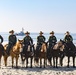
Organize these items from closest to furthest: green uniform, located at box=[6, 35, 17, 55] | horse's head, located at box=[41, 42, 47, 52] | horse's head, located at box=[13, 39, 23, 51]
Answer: horse's head, located at box=[13, 39, 23, 51] < horse's head, located at box=[41, 42, 47, 52] < green uniform, located at box=[6, 35, 17, 55]

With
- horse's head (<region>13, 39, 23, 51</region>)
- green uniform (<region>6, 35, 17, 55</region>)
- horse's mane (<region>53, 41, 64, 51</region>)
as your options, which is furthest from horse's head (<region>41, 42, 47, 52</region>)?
green uniform (<region>6, 35, 17, 55</region>)

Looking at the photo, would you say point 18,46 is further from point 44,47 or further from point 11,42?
point 44,47

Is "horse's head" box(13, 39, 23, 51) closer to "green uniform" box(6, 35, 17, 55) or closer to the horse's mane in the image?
"green uniform" box(6, 35, 17, 55)

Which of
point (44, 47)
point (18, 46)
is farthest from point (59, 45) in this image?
point (18, 46)

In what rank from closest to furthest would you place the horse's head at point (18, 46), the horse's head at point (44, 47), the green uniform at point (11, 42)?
the horse's head at point (18, 46) < the horse's head at point (44, 47) < the green uniform at point (11, 42)

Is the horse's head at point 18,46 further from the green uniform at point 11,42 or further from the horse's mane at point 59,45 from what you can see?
the horse's mane at point 59,45

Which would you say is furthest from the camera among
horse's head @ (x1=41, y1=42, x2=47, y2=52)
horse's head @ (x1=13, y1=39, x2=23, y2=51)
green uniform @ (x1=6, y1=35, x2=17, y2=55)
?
green uniform @ (x1=6, y1=35, x2=17, y2=55)

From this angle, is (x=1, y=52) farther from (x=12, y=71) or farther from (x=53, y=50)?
(x=53, y=50)

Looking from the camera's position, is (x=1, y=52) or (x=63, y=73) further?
(x=1, y=52)

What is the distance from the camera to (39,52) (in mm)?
17359

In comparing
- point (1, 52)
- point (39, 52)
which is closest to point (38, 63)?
point (39, 52)

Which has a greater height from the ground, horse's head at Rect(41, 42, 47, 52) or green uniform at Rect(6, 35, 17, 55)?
green uniform at Rect(6, 35, 17, 55)

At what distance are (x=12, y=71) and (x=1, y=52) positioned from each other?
1.93 metres

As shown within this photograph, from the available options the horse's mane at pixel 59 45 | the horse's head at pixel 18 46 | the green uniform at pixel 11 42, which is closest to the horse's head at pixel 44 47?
the horse's mane at pixel 59 45
